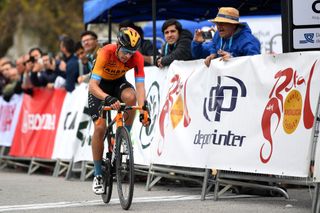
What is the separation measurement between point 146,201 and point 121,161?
35.1 inches

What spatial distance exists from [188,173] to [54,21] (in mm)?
30734

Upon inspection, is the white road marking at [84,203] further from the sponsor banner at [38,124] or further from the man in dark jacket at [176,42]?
the sponsor banner at [38,124]

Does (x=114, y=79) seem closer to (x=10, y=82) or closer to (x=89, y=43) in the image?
(x=89, y=43)

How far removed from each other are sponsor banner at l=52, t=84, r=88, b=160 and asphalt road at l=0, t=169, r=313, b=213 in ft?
5.71

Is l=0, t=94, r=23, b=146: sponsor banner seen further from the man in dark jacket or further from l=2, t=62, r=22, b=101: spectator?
the man in dark jacket

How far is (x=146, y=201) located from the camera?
32.9 feet

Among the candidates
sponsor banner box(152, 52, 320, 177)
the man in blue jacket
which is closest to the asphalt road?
sponsor banner box(152, 52, 320, 177)

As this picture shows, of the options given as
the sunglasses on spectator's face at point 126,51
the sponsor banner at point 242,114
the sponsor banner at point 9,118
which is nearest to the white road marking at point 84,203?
the sponsor banner at point 242,114

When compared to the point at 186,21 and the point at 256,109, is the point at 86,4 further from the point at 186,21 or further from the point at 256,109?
the point at 256,109

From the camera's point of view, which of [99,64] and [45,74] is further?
[45,74]

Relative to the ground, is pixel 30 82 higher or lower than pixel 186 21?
lower

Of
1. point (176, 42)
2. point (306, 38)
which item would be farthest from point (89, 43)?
point (306, 38)

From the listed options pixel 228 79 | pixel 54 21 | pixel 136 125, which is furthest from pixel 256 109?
pixel 54 21

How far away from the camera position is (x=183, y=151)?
10.8 meters
